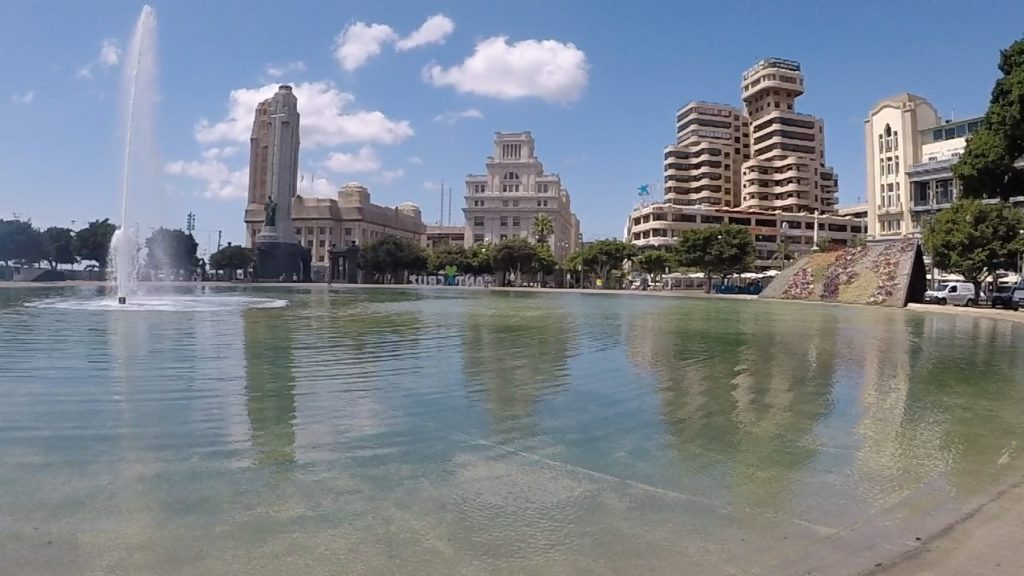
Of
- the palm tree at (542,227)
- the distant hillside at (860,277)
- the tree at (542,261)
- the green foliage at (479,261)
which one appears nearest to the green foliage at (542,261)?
the tree at (542,261)

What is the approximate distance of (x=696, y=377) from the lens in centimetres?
1300

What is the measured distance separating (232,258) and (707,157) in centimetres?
9331

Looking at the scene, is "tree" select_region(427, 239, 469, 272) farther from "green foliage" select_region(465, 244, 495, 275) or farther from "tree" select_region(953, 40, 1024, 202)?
"tree" select_region(953, 40, 1024, 202)

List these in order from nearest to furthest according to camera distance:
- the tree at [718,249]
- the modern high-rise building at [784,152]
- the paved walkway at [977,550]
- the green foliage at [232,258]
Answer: the paved walkway at [977,550]
the tree at [718,249]
the green foliage at [232,258]
the modern high-rise building at [784,152]

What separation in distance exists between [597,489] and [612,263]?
3731 inches

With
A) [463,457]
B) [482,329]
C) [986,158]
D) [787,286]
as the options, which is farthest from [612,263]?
[463,457]

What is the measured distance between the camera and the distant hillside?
50.4 metres

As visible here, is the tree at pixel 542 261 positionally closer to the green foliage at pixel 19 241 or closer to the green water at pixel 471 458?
the green foliage at pixel 19 241

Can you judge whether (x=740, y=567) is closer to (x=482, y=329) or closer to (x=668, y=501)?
(x=668, y=501)

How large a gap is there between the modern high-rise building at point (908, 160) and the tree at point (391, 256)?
65.9m

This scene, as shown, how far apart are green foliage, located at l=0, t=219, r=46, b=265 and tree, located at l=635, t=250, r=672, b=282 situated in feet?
255

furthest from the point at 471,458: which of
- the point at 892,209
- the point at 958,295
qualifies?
the point at 892,209

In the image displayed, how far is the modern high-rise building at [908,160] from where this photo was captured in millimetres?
77562

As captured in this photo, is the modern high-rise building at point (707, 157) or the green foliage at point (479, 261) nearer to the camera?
the green foliage at point (479, 261)
